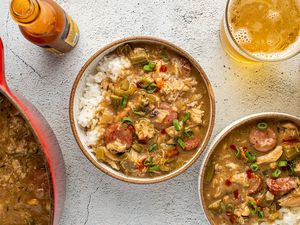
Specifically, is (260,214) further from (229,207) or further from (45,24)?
(45,24)

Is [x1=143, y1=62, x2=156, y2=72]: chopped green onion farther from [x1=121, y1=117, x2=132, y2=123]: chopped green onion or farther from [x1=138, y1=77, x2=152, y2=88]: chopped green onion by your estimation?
[x1=121, y1=117, x2=132, y2=123]: chopped green onion

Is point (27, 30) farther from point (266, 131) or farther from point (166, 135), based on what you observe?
point (266, 131)

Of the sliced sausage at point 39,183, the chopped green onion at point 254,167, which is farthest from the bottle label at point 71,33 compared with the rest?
the chopped green onion at point 254,167

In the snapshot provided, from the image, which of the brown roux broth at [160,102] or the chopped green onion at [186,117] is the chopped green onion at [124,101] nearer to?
the brown roux broth at [160,102]

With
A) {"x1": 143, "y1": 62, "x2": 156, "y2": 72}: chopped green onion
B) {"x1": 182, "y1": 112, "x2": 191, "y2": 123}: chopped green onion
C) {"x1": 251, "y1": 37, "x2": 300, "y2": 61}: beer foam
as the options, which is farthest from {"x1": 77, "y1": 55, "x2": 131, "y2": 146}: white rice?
{"x1": 251, "y1": 37, "x2": 300, "y2": 61}: beer foam

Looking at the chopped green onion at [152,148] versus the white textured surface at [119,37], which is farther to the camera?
the white textured surface at [119,37]

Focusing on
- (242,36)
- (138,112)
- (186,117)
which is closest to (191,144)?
(186,117)

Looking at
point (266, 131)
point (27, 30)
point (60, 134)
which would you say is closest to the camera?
point (27, 30)

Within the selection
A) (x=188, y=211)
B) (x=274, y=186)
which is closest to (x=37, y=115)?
(x=188, y=211)
